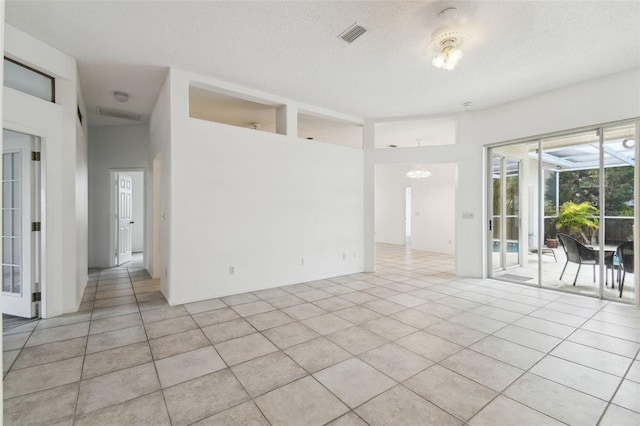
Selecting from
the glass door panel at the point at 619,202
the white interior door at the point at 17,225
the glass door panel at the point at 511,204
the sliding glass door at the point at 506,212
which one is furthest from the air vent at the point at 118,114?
the glass door panel at the point at 619,202

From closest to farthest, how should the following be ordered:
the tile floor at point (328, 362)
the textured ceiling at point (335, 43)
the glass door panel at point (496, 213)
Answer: the tile floor at point (328, 362) → the textured ceiling at point (335, 43) → the glass door panel at point (496, 213)

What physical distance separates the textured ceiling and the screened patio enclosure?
1074 millimetres

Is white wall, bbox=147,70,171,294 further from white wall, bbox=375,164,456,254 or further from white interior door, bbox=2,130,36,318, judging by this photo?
white wall, bbox=375,164,456,254

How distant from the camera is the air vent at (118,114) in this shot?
18.4ft

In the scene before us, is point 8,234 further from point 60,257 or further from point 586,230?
point 586,230

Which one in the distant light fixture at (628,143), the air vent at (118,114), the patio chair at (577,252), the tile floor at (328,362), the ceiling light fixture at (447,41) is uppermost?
the air vent at (118,114)

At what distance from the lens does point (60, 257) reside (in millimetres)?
3814

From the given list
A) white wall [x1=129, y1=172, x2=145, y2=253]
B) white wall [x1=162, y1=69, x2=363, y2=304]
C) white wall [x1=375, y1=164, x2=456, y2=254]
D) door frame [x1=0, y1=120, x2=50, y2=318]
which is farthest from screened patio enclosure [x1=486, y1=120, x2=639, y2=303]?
white wall [x1=129, y1=172, x2=145, y2=253]

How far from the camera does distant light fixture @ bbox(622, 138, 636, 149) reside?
422 cm

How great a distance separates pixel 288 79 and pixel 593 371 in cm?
467

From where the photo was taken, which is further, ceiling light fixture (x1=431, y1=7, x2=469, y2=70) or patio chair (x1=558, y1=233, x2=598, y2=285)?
patio chair (x1=558, y1=233, x2=598, y2=285)

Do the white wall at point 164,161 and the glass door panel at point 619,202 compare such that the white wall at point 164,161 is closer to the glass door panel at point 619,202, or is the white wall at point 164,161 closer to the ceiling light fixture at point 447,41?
the ceiling light fixture at point 447,41

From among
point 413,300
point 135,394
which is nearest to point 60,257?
point 135,394

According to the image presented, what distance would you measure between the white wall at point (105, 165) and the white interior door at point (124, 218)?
323mm
